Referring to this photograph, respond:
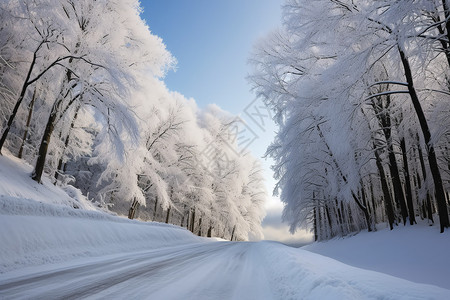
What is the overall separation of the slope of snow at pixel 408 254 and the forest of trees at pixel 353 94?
82 cm

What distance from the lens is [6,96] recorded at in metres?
14.9

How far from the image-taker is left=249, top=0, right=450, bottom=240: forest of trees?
7.50m

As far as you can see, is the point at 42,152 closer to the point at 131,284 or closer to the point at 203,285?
the point at 131,284

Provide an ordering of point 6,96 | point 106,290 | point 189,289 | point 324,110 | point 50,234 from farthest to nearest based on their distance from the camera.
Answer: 1. point 6,96
2. point 324,110
3. point 50,234
4. point 189,289
5. point 106,290

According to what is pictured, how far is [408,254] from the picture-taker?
6.77m

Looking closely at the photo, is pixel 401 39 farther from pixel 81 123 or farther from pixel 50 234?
pixel 81 123

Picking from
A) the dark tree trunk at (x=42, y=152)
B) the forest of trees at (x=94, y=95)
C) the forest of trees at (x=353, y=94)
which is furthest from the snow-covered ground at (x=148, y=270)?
the forest of trees at (x=94, y=95)

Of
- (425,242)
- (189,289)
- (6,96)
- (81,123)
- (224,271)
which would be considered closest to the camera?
(189,289)

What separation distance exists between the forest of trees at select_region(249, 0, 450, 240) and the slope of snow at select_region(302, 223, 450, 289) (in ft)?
2.69

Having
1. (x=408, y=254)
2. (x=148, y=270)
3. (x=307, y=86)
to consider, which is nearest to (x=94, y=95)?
(x=307, y=86)

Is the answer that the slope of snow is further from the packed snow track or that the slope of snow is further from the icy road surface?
the packed snow track

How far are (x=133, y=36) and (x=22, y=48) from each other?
18.7 feet

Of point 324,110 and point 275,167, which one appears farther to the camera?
point 275,167

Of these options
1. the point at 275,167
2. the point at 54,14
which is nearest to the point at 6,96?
the point at 54,14
